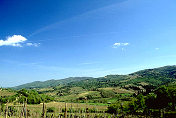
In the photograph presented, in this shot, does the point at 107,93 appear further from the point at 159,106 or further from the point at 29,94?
the point at 159,106

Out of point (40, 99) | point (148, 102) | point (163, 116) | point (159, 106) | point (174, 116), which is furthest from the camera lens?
point (40, 99)

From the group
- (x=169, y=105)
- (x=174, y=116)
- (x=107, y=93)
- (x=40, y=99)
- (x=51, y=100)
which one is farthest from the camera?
(x=107, y=93)

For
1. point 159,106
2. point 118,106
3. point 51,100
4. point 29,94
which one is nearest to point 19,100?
point 29,94

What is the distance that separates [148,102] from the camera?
64.5 meters

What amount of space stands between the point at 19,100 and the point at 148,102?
71.5 m

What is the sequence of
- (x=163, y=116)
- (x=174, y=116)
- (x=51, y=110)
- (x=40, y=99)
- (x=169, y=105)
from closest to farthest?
(x=174, y=116), (x=163, y=116), (x=169, y=105), (x=51, y=110), (x=40, y=99)

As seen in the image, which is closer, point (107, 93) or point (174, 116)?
point (174, 116)

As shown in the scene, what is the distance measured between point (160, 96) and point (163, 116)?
24596mm

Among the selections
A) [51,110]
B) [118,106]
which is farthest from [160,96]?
[51,110]

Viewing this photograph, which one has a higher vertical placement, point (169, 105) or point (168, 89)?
point (168, 89)

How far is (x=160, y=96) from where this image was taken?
60.0 meters

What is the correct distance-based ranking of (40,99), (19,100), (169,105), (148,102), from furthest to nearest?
(40,99) < (19,100) < (148,102) < (169,105)

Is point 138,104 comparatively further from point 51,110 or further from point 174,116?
point 51,110

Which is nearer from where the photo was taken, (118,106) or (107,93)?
(118,106)
